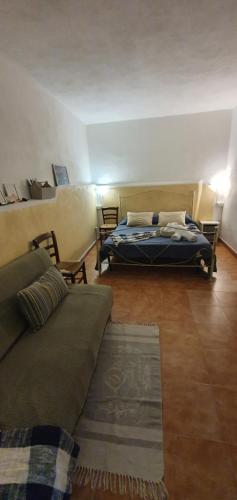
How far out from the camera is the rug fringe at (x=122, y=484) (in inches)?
39.7

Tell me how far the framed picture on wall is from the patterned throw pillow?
1.78 m

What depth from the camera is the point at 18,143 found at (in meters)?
2.23

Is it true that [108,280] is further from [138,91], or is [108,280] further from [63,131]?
[138,91]

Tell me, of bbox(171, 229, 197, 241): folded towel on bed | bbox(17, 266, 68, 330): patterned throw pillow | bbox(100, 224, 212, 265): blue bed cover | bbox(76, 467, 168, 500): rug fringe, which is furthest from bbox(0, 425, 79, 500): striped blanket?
bbox(171, 229, 197, 241): folded towel on bed

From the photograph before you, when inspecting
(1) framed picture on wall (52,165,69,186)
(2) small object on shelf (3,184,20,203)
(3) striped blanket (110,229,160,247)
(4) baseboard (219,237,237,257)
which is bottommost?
(4) baseboard (219,237,237,257)

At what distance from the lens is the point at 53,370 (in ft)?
3.91

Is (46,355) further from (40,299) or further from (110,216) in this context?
(110,216)

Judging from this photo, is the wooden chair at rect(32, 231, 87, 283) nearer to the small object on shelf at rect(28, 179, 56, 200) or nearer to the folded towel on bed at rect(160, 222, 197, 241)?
the small object on shelf at rect(28, 179, 56, 200)

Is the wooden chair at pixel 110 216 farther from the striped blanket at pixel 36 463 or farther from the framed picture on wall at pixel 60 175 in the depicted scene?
the striped blanket at pixel 36 463

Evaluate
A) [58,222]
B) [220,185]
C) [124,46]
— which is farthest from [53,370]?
[220,185]

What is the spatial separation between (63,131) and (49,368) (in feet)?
11.0

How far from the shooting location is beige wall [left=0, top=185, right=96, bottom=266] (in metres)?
1.93

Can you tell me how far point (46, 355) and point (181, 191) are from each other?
421cm

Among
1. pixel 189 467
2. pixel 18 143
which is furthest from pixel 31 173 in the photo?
pixel 189 467
